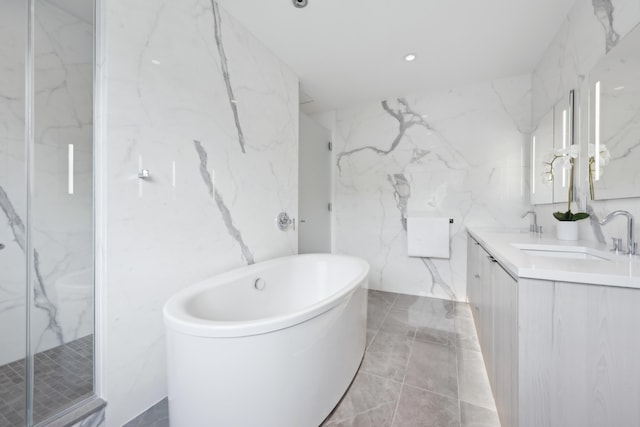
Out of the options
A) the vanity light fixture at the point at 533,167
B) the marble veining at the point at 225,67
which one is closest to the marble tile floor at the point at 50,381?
the marble veining at the point at 225,67

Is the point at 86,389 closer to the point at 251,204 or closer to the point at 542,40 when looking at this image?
the point at 251,204

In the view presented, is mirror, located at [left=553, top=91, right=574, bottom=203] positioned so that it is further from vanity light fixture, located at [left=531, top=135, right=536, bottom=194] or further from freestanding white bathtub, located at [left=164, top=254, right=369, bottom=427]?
freestanding white bathtub, located at [left=164, top=254, right=369, bottom=427]

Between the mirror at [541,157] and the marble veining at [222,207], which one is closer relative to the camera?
the marble veining at [222,207]

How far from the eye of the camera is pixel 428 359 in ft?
5.40

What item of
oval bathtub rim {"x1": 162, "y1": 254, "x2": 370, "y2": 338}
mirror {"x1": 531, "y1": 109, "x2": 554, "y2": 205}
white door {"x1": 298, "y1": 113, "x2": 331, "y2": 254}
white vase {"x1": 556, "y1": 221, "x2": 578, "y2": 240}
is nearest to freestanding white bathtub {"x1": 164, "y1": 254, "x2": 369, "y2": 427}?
oval bathtub rim {"x1": 162, "y1": 254, "x2": 370, "y2": 338}

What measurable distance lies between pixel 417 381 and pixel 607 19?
7.23 ft

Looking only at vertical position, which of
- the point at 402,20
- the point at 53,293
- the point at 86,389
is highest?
the point at 402,20

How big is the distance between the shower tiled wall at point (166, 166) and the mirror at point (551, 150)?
84.9 inches

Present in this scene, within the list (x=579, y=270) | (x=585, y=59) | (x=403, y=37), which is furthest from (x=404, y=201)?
(x=579, y=270)

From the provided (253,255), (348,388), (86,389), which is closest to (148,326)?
(86,389)

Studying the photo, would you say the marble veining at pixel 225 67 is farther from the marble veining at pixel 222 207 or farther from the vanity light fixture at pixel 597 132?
the vanity light fixture at pixel 597 132

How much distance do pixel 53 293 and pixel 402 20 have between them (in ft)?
8.32

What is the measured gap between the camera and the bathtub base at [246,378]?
A: 2.84 feet

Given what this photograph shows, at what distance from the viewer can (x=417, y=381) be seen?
143cm
